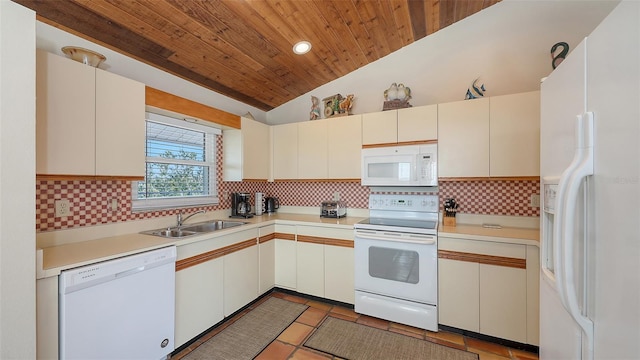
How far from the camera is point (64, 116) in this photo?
4.89 feet

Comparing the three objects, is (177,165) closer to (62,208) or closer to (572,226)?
(62,208)

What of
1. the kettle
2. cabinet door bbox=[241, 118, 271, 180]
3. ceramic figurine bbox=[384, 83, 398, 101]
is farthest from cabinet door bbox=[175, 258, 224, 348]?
ceramic figurine bbox=[384, 83, 398, 101]

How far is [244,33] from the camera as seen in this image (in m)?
2.08

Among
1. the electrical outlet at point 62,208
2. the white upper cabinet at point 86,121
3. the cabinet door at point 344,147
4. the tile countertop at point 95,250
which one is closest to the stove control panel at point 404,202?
Answer: the cabinet door at point 344,147

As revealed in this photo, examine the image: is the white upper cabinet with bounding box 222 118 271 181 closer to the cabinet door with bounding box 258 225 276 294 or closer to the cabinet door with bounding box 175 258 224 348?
the cabinet door with bounding box 258 225 276 294

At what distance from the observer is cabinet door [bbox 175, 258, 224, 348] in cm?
192

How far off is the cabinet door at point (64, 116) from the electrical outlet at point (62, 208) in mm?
359

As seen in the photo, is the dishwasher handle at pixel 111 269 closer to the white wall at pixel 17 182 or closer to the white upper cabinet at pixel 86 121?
the white wall at pixel 17 182

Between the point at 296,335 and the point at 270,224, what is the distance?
1.11 metres

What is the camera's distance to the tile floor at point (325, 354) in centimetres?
190

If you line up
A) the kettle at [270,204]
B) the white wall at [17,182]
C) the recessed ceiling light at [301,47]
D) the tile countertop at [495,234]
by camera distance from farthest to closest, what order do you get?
the kettle at [270,204]
the recessed ceiling light at [301,47]
the tile countertop at [495,234]
the white wall at [17,182]

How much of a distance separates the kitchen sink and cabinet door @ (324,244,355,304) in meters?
0.96

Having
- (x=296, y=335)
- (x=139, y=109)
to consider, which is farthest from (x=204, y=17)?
(x=296, y=335)

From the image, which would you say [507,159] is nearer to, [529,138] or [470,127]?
[529,138]
